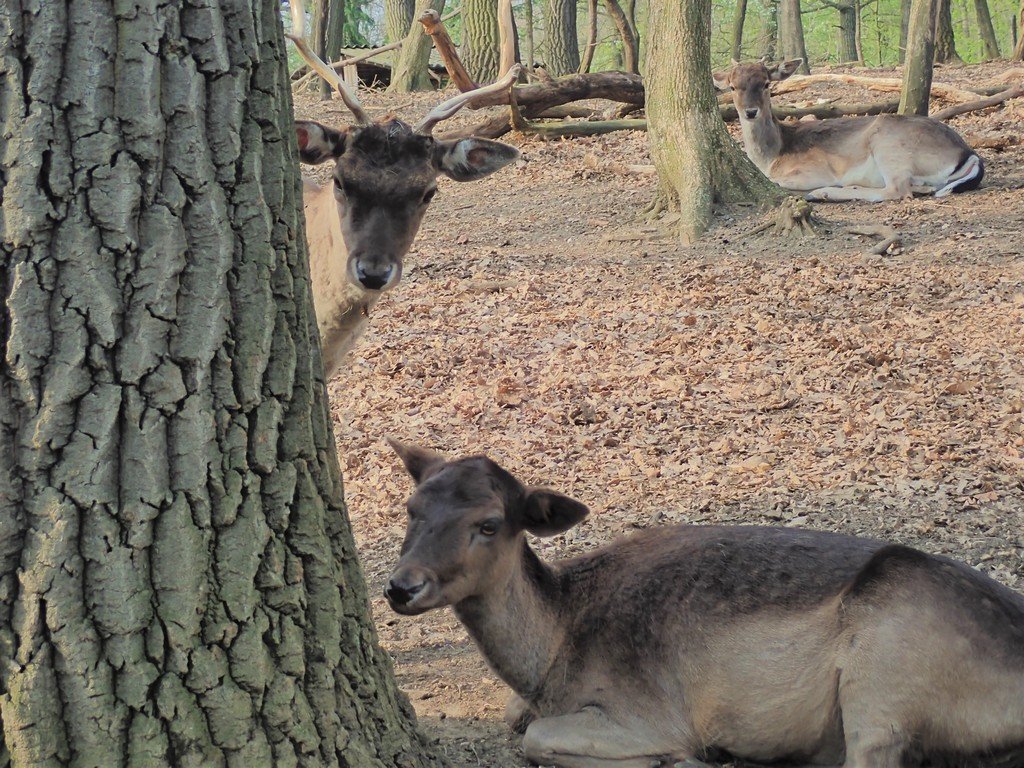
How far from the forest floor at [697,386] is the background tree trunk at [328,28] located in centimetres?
1170

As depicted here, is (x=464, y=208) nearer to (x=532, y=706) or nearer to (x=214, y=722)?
(x=532, y=706)

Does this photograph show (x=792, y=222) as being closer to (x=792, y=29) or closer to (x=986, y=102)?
(x=986, y=102)

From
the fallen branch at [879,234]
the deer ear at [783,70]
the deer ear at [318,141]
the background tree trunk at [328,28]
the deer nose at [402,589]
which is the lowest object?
the deer nose at [402,589]

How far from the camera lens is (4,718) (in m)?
2.98

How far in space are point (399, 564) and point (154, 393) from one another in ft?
5.58

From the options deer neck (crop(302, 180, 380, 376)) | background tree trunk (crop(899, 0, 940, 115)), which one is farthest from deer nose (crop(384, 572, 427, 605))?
background tree trunk (crop(899, 0, 940, 115))

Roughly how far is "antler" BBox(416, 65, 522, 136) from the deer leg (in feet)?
12.7

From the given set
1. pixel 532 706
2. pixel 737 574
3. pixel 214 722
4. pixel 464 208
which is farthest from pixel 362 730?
pixel 464 208

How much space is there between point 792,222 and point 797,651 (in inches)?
329

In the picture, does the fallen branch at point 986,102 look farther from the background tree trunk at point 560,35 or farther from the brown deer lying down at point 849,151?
the background tree trunk at point 560,35

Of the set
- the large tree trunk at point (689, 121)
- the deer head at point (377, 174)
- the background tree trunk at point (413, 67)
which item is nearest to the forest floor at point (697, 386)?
the large tree trunk at point (689, 121)

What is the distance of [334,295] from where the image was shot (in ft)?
22.7

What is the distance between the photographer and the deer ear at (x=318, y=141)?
7055 millimetres

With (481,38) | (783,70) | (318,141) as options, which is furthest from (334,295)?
(481,38)
